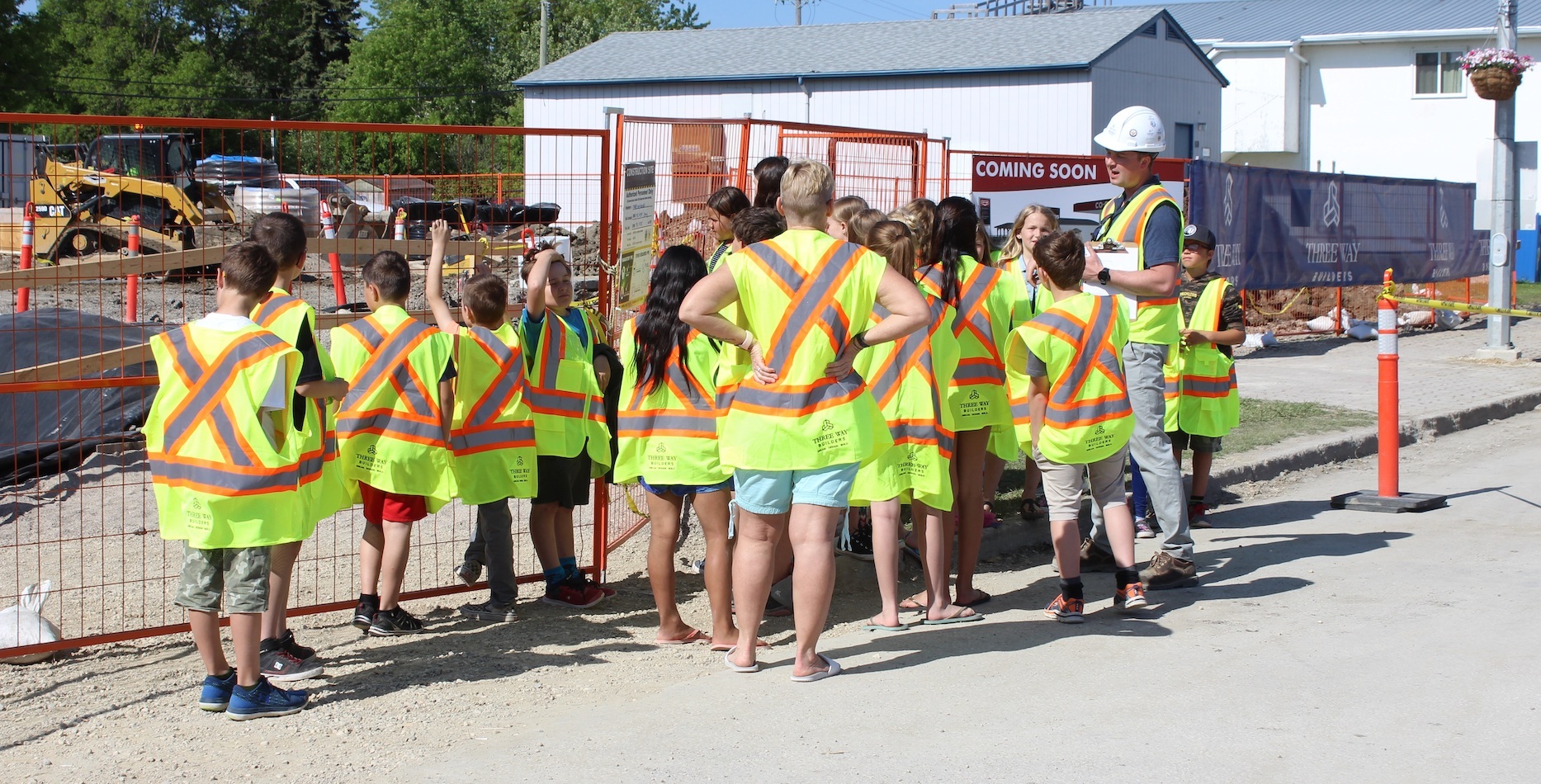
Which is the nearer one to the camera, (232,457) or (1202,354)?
(232,457)

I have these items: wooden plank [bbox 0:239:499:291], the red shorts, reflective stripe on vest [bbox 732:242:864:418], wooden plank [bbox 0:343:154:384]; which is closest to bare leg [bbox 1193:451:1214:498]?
reflective stripe on vest [bbox 732:242:864:418]

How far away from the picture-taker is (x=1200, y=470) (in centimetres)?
786

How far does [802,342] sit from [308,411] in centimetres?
171

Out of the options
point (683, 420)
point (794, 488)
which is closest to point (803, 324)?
point (794, 488)

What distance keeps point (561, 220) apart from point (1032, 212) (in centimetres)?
227

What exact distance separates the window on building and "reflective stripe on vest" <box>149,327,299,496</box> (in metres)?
39.0

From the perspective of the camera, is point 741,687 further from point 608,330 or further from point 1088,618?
point 608,330

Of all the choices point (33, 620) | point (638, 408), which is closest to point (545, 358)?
point (638, 408)

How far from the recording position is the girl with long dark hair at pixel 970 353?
5.93 meters

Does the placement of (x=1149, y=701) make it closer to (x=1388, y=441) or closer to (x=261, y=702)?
(x=261, y=702)

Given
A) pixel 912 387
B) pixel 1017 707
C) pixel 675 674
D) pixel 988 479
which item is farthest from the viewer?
pixel 988 479

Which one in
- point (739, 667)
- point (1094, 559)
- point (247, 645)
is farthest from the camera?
point (1094, 559)

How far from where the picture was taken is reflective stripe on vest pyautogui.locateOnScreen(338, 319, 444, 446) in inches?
215

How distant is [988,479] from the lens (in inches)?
278
